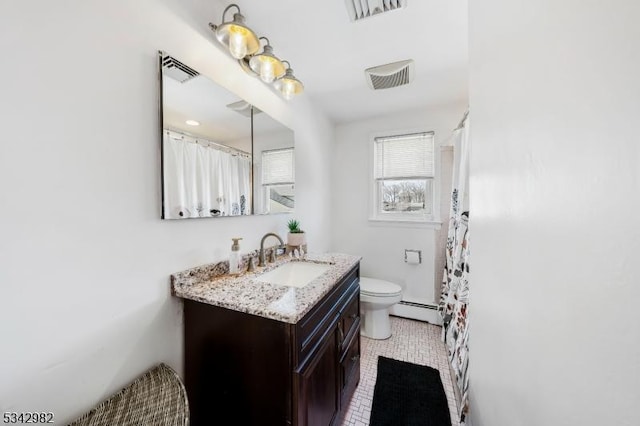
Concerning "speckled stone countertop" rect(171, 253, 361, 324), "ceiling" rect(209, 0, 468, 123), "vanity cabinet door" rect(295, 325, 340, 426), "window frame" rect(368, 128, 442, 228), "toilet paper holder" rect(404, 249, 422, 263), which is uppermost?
"ceiling" rect(209, 0, 468, 123)

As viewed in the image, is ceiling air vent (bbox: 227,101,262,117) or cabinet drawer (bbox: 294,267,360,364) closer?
cabinet drawer (bbox: 294,267,360,364)

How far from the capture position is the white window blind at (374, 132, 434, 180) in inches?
97.0

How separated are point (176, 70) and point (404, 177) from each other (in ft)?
7.37

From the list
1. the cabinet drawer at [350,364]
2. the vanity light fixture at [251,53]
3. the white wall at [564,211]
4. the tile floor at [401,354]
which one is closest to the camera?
the white wall at [564,211]

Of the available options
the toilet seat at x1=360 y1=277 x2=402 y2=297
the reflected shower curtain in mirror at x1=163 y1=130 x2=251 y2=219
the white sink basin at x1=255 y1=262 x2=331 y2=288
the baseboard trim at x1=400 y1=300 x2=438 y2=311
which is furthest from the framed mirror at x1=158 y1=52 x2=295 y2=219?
the baseboard trim at x1=400 y1=300 x2=438 y2=311

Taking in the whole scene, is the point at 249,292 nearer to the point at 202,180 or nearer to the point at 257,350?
the point at 257,350

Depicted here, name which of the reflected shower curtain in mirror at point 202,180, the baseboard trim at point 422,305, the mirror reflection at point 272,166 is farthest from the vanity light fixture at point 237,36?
the baseboard trim at point 422,305

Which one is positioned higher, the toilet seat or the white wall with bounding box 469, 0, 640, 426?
the white wall with bounding box 469, 0, 640, 426

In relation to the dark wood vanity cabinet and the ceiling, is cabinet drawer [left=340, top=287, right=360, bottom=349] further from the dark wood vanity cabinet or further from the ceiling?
the ceiling

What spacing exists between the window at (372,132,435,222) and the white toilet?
2.76ft

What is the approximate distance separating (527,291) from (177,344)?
128cm

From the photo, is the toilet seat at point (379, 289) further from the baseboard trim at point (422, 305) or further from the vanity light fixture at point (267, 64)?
the vanity light fixture at point (267, 64)

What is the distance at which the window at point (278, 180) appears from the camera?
1.60m

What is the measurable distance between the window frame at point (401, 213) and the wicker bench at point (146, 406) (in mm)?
2269
